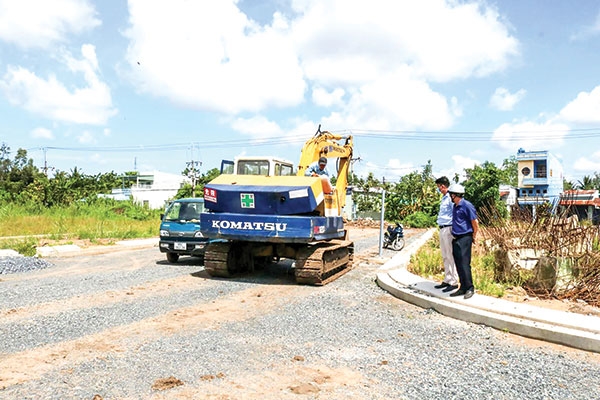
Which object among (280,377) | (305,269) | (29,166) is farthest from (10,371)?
(29,166)

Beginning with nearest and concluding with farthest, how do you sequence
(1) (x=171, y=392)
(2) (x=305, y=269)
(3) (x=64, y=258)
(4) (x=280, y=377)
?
(1) (x=171, y=392)
(4) (x=280, y=377)
(2) (x=305, y=269)
(3) (x=64, y=258)

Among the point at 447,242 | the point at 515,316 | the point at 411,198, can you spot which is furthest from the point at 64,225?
the point at 411,198

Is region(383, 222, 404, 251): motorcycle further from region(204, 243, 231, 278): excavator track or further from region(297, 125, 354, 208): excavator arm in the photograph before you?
region(204, 243, 231, 278): excavator track

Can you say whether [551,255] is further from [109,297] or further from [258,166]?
[109,297]

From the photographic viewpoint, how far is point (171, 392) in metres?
4.15

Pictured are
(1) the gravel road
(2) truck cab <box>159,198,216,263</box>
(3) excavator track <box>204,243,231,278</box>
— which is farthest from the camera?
(2) truck cab <box>159,198,216,263</box>

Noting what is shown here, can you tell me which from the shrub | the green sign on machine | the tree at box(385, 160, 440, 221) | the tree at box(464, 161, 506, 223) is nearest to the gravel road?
the green sign on machine

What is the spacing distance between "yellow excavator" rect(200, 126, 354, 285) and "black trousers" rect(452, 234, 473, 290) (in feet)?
9.15

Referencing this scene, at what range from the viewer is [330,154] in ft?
39.6

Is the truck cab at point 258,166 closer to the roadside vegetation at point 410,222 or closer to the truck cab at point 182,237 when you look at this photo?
the truck cab at point 182,237

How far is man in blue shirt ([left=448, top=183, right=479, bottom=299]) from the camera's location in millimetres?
7344

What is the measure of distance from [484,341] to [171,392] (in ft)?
12.4

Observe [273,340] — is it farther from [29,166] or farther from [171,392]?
[29,166]

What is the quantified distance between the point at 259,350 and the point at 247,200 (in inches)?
188
